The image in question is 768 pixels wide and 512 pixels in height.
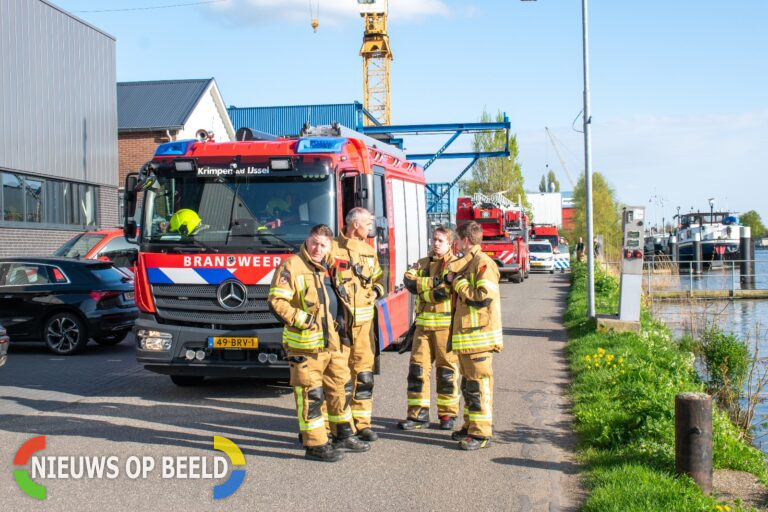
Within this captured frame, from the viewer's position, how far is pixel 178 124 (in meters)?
31.5

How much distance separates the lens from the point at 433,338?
7.95 metres

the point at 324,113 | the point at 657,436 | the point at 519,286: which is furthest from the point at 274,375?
the point at 324,113

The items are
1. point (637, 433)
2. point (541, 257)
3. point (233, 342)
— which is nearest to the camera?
Result: point (637, 433)

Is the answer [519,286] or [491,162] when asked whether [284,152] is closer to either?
[519,286]

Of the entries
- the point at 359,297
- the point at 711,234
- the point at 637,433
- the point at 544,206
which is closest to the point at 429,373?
the point at 359,297

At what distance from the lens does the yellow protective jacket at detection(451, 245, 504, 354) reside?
7336 millimetres

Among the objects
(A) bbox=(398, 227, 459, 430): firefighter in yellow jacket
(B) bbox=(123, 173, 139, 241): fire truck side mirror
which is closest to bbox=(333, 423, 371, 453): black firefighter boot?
(A) bbox=(398, 227, 459, 430): firefighter in yellow jacket

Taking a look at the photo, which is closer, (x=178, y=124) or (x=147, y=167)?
(x=147, y=167)

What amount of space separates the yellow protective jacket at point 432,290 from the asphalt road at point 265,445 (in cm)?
104

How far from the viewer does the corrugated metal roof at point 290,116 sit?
4038 cm

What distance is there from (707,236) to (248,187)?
182ft

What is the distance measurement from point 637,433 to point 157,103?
96.0 feet

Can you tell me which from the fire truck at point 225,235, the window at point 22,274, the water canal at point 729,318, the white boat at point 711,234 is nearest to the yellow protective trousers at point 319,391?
the fire truck at point 225,235

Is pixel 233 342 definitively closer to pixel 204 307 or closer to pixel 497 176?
pixel 204 307
